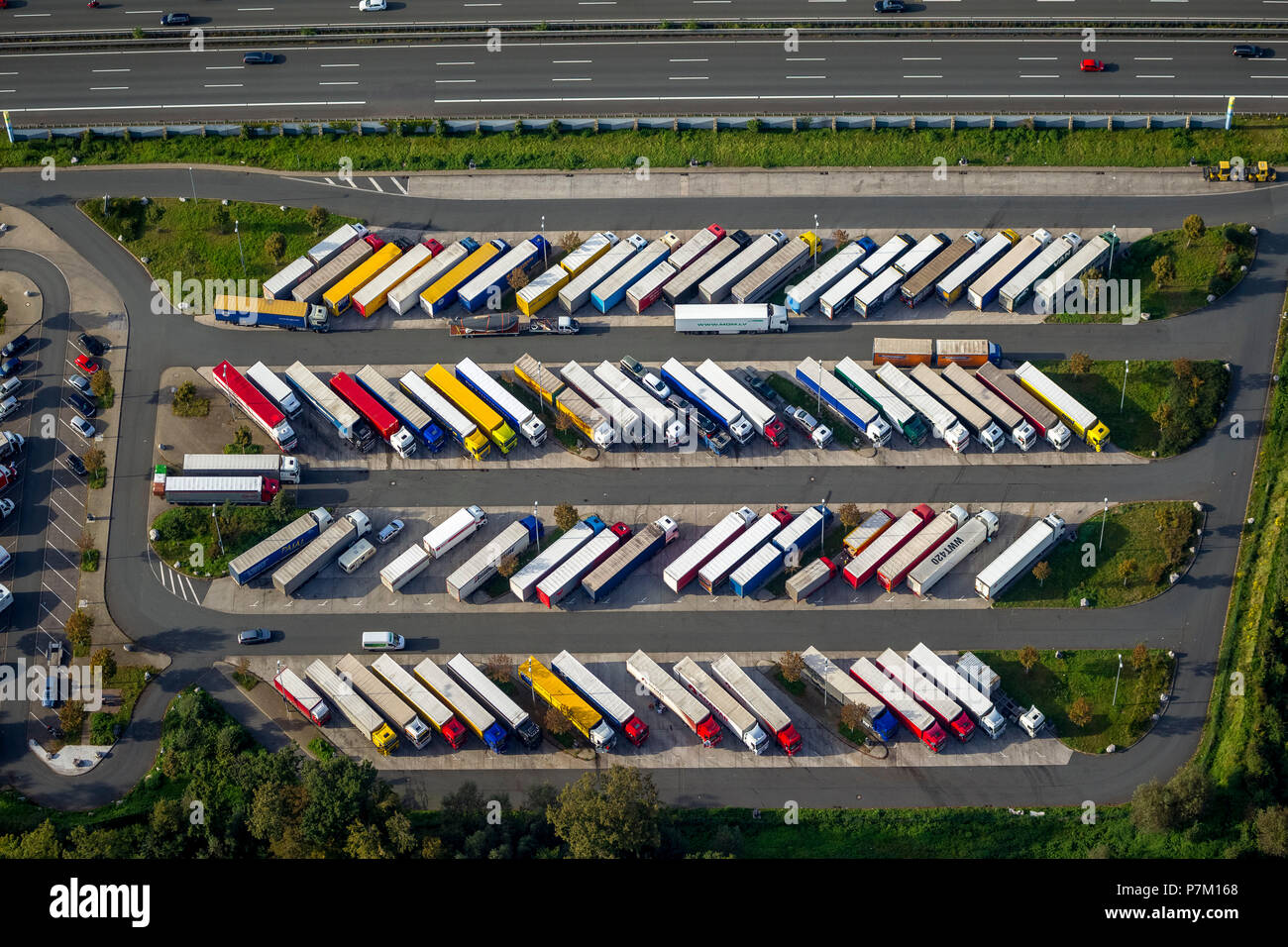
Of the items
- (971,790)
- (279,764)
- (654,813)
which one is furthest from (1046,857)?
(279,764)
